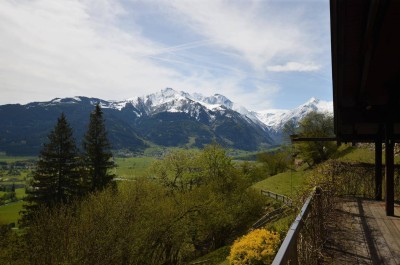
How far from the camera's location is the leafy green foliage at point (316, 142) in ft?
180

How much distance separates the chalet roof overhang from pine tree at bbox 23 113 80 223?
3688cm

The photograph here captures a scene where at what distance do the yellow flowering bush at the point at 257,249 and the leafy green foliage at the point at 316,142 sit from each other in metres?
37.8

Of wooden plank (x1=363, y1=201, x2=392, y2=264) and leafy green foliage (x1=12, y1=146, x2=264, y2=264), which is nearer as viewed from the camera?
wooden plank (x1=363, y1=201, x2=392, y2=264)

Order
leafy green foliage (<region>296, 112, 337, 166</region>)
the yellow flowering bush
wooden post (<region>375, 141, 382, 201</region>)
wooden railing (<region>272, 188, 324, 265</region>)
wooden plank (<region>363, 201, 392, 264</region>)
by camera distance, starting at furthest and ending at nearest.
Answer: leafy green foliage (<region>296, 112, 337, 166</region>) < the yellow flowering bush < wooden post (<region>375, 141, 382, 201</region>) < wooden plank (<region>363, 201, 392, 264</region>) < wooden railing (<region>272, 188, 324, 265</region>)

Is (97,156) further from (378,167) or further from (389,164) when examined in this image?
(389,164)

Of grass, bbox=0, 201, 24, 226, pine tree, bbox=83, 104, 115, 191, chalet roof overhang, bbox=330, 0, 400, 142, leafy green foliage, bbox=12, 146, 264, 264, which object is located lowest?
grass, bbox=0, 201, 24, 226

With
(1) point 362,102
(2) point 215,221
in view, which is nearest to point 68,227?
(2) point 215,221

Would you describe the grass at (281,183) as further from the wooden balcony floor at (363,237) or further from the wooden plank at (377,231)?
the wooden balcony floor at (363,237)

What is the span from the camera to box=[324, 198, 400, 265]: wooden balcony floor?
7031 millimetres

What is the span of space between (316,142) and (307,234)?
52226 mm

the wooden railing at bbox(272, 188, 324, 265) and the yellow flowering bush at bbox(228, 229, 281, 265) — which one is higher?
the wooden railing at bbox(272, 188, 324, 265)

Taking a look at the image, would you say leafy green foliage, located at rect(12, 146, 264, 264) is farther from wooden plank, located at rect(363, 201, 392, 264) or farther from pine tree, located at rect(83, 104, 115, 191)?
wooden plank, located at rect(363, 201, 392, 264)

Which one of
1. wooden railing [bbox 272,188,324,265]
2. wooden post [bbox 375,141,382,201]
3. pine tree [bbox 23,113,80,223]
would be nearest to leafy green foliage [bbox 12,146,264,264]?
pine tree [bbox 23,113,80,223]

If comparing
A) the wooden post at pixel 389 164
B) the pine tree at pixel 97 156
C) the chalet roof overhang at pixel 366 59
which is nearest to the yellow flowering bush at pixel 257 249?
the wooden post at pixel 389 164
